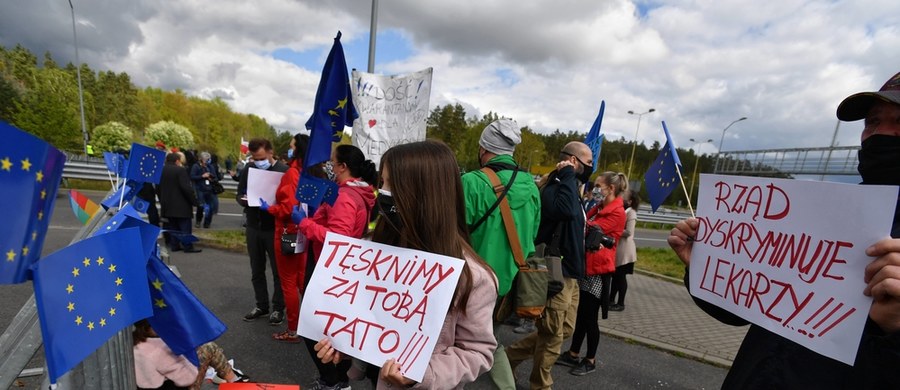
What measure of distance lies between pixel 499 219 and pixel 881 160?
176 centimetres

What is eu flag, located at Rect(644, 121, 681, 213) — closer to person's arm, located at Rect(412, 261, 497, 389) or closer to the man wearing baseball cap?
the man wearing baseball cap

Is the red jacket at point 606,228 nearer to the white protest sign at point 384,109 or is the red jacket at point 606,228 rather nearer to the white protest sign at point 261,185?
the white protest sign at point 384,109

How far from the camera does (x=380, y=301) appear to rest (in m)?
1.49

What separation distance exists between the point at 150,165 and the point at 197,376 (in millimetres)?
1285

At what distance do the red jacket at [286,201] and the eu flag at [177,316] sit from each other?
8.28 feet

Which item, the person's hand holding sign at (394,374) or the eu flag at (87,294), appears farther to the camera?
the person's hand holding sign at (394,374)

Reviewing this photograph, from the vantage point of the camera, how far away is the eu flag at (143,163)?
2377mm

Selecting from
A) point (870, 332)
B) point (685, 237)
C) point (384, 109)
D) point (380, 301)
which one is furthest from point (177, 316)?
point (384, 109)

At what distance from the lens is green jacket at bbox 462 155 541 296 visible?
2621 mm

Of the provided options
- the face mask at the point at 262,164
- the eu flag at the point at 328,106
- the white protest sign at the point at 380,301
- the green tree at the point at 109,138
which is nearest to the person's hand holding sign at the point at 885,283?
the white protest sign at the point at 380,301

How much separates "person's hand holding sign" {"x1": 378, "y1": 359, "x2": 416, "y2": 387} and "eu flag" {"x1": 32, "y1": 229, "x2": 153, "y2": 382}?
28.1 inches

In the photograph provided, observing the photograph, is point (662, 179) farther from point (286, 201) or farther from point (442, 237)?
point (286, 201)

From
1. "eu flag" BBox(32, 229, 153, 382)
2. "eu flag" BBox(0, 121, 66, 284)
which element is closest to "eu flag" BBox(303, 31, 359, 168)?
"eu flag" BBox(32, 229, 153, 382)

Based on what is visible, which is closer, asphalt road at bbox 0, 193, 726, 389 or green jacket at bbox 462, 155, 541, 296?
green jacket at bbox 462, 155, 541, 296
